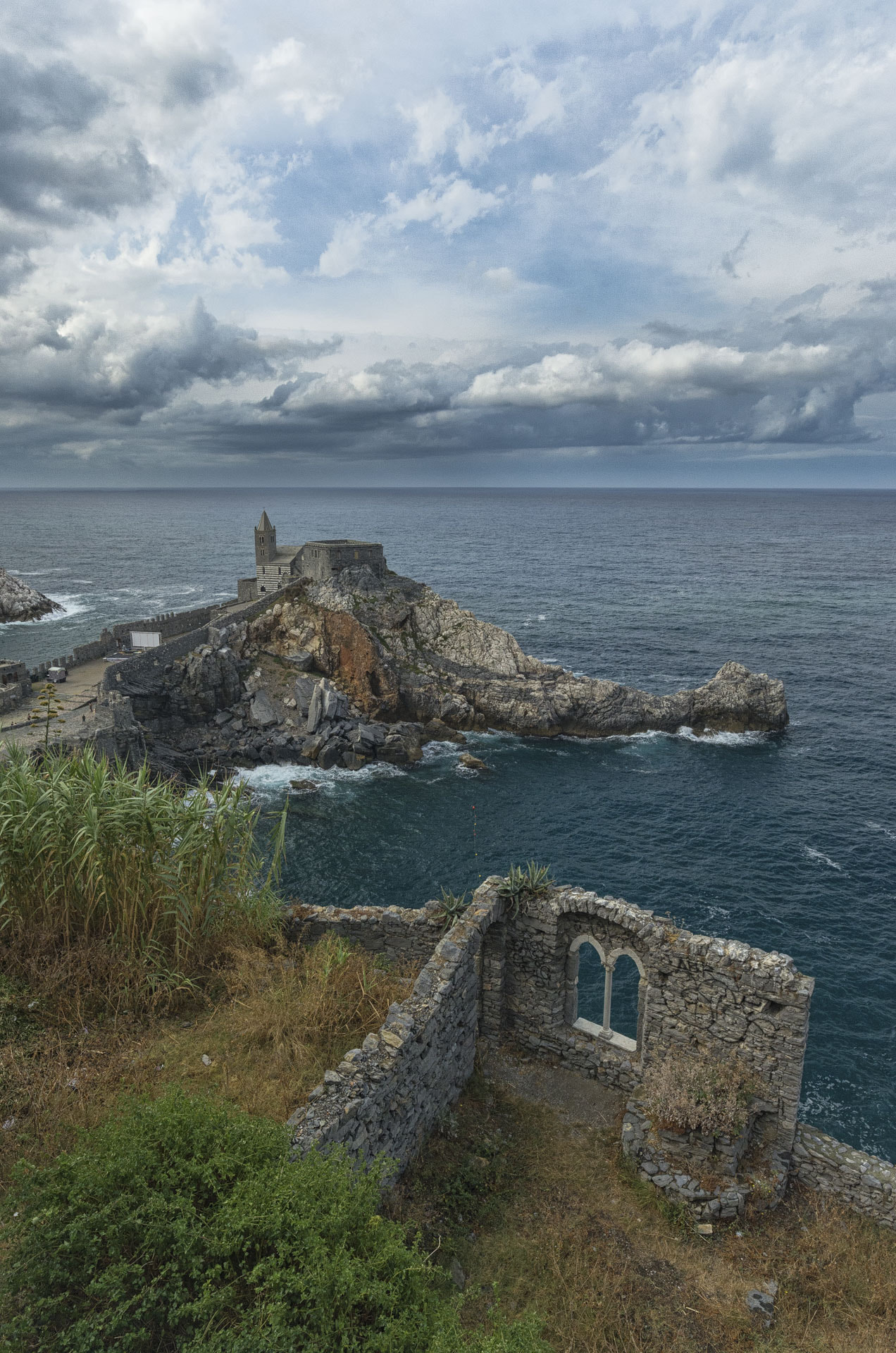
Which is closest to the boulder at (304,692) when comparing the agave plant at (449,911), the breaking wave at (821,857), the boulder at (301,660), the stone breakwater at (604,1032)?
the boulder at (301,660)

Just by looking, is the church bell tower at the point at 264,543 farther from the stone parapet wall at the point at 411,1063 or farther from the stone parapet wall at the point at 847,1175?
the stone parapet wall at the point at 847,1175

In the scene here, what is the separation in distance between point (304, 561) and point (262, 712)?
62.7 feet

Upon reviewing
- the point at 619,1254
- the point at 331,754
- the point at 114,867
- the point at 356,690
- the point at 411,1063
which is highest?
the point at 114,867

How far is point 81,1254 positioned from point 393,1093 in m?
5.59

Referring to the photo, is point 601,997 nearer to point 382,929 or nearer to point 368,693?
point 382,929

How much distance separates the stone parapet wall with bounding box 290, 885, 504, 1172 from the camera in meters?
9.85

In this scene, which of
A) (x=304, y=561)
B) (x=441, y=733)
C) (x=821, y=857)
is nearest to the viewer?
(x=821, y=857)

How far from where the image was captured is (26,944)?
1216cm

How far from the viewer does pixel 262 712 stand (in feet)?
164

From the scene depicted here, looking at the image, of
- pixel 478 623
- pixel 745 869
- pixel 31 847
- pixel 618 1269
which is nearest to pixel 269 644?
pixel 478 623

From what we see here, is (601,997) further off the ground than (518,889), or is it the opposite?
(518,889)

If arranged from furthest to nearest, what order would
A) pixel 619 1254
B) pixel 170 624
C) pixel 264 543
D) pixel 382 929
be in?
pixel 264 543 < pixel 170 624 < pixel 382 929 < pixel 619 1254

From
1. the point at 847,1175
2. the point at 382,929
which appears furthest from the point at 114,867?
the point at 847,1175

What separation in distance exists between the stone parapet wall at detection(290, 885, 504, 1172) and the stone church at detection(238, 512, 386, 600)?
48128 millimetres
